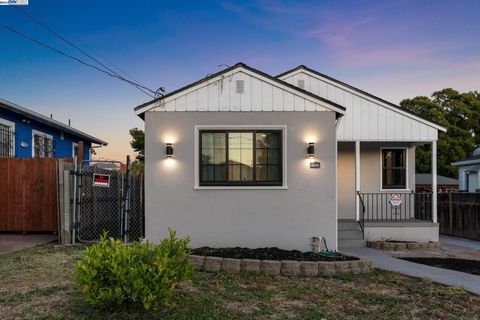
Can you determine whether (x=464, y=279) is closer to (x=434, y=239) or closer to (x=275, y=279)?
(x=275, y=279)

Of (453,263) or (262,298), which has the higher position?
(262,298)

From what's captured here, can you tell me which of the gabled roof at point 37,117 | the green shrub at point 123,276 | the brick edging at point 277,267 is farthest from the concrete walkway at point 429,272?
the gabled roof at point 37,117

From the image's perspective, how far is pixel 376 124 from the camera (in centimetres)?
1110

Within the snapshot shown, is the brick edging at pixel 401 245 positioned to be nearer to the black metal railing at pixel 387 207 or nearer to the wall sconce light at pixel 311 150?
the black metal railing at pixel 387 207

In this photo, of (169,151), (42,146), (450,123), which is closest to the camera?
(169,151)

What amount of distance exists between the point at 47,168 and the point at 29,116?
3.43m

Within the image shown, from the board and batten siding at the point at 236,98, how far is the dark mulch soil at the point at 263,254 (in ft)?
9.49

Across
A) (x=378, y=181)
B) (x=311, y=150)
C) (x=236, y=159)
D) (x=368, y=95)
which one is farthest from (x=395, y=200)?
(x=236, y=159)

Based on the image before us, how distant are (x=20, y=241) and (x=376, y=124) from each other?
9.88m

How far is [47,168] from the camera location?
10.5 m

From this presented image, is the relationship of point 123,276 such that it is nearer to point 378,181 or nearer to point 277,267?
point 277,267

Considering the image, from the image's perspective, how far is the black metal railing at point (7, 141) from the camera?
12.1 m

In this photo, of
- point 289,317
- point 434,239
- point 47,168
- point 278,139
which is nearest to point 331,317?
point 289,317

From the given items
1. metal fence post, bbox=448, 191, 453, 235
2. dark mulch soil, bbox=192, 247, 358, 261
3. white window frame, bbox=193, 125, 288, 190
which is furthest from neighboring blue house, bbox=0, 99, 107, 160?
metal fence post, bbox=448, 191, 453, 235
